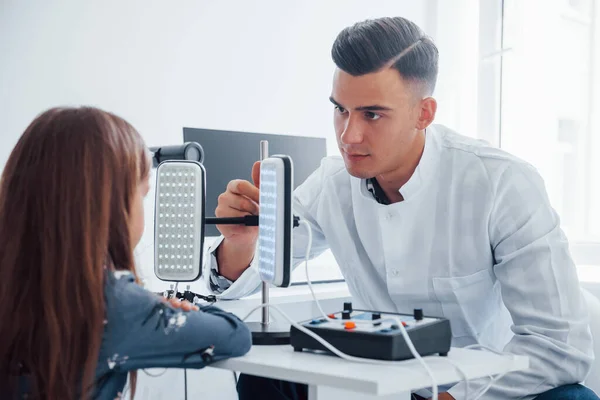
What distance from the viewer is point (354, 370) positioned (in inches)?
39.2

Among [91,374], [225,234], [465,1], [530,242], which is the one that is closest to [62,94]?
[225,234]

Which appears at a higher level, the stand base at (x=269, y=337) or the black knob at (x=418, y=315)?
the black knob at (x=418, y=315)

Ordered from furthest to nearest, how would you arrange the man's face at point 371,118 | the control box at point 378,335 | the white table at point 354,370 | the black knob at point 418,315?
the man's face at point 371,118
the black knob at point 418,315
the control box at point 378,335
the white table at point 354,370

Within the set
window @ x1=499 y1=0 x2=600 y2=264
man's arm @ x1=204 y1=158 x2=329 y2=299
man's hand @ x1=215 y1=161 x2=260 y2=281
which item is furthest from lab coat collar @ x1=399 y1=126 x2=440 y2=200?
window @ x1=499 y1=0 x2=600 y2=264

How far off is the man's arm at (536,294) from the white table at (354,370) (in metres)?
0.27

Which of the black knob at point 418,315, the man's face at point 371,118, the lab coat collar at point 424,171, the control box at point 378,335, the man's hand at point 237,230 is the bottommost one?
the control box at point 378,335

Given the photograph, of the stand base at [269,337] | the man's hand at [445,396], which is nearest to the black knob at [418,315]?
the stand base at [269,337]

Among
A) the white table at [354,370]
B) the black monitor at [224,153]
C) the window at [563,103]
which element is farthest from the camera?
the window at [563,103]

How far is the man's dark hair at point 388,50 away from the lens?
1662 millimetres

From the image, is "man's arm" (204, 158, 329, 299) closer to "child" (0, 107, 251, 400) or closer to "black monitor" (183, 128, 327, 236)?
"black monitor" (183, 128, 327, 236)

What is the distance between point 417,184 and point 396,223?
0.11 meters

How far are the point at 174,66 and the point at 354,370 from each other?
1463mm

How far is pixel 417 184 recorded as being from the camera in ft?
5.59

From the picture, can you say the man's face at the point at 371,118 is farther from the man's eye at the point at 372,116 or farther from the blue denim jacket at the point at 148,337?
the blue denim jacket at the point at 148,337
